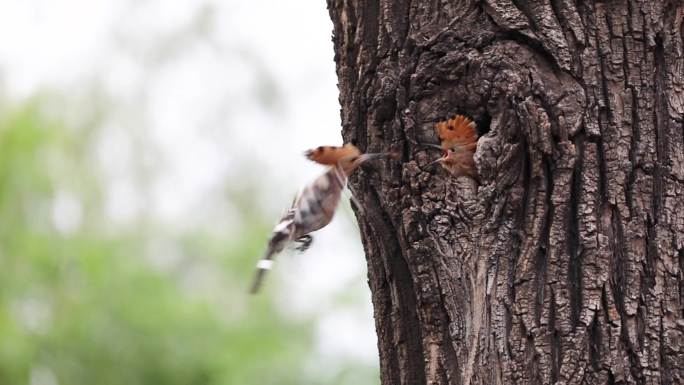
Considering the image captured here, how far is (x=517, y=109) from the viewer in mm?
1960

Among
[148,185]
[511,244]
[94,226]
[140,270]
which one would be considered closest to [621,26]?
[511,244]

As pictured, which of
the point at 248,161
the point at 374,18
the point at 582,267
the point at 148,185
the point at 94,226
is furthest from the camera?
the point at 248,161

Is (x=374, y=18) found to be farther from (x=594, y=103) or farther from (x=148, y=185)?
(x=148, y=185)

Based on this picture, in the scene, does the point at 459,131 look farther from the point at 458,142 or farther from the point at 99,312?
the point at 99,312

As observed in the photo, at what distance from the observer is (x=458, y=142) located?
→ 2.01 meters

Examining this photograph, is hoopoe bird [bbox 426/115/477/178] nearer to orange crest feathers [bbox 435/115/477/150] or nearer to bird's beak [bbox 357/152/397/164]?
orange crest feathers [bbox 435/115/477/150]

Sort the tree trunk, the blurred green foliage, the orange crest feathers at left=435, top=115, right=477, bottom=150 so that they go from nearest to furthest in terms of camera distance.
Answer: the tree trunk → the orange crest feathers at left=435, top=115, right=477, bottom=150 → the blurred green foliage

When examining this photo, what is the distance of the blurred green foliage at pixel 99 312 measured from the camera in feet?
24.1

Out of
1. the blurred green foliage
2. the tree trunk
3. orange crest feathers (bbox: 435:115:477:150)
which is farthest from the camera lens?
the blurred green foliage

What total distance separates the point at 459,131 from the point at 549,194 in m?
0.22

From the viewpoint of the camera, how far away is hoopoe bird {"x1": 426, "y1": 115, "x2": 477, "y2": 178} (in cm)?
202

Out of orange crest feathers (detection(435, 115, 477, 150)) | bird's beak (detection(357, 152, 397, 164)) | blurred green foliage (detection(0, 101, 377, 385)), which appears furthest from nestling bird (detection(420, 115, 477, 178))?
blurred green foliage (detection(0, 101, 377, 385))

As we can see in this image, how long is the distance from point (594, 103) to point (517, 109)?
154 mm

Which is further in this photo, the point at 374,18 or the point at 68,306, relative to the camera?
the point at 68,306
